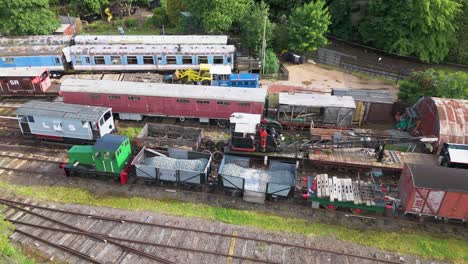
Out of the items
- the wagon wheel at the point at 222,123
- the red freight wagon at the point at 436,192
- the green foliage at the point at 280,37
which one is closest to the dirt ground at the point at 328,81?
the green foliage at the point at 280,37

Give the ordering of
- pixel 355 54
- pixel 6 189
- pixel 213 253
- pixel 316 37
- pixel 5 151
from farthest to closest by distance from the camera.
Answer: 1. pixel 355 54
2. pixel 316 37
3. pixel 5 151
4. pixel 6 189
5. pixel 213 253


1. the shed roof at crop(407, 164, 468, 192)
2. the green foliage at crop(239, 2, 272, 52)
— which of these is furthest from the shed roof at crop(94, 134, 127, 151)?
the green foliage at crop(239, 2, 272, 52)

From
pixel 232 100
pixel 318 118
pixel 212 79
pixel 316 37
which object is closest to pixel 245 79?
pixel 212 79

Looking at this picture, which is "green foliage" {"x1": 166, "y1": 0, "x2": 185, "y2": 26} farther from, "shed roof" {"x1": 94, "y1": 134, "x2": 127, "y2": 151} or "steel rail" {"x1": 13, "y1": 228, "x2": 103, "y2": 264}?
"steel rail" {"x1": 13, "y1": 228, "x2": 103, "y2": 264}

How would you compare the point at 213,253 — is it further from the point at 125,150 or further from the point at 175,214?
the point at 125,150

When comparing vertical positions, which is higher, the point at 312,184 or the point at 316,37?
the point at 316,37

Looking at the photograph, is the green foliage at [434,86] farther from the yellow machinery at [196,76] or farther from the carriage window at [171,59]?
the carriage window at [171,59]

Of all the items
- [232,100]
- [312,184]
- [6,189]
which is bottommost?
[6,189]

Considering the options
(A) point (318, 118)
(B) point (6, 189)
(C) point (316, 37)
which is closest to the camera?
(B) point (6, 189)
